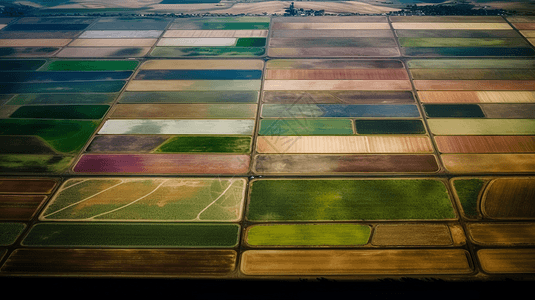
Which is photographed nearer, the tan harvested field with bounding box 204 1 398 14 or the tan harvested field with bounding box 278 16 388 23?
the tan harvested field with bounding box 278 16 388 23

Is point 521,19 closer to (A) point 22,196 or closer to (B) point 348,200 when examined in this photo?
(B) point 348,200

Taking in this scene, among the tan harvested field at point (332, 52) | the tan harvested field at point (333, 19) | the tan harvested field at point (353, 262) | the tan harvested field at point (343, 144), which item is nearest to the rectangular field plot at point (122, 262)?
the tan harvested field at point (353, 262)

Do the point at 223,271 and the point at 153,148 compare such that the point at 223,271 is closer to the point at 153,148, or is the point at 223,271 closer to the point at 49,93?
the point at 153,148

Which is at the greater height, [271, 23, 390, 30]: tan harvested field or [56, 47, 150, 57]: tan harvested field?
[271, 23, 390, 30]: tan harvested field

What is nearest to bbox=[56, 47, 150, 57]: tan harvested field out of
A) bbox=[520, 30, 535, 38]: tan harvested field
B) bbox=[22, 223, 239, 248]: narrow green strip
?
bbox=[22, 223, 239, 248]: narrow green strip

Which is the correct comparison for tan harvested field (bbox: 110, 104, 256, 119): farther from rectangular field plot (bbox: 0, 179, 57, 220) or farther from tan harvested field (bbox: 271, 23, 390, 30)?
tan harvested field (bbox: 271, 23, 390, 30)

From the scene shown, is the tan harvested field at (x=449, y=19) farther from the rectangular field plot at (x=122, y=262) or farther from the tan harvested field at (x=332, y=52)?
the rectangular field plot at (x=122, y=262)
